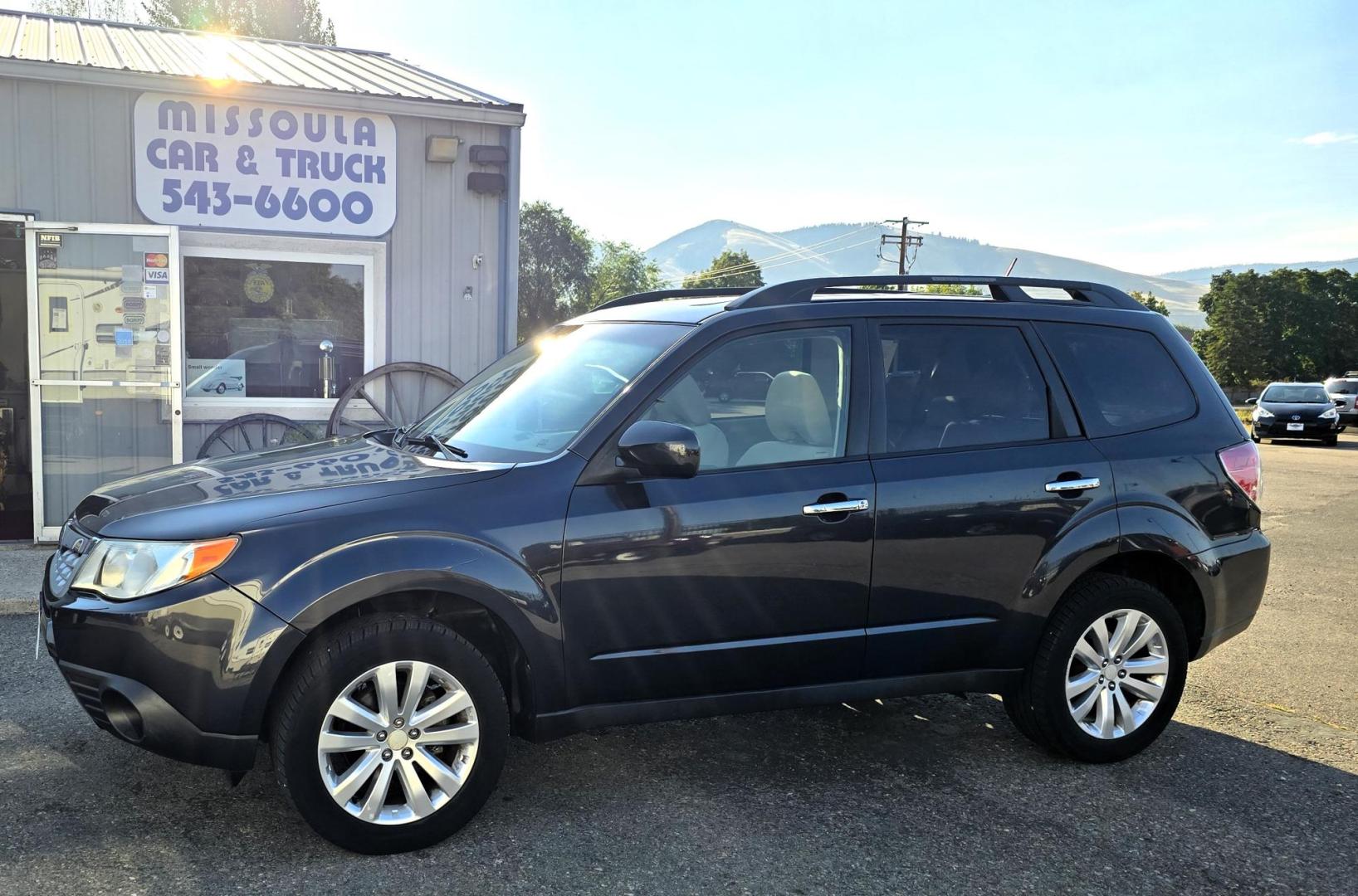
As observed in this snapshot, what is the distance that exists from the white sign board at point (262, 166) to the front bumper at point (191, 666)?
607cm

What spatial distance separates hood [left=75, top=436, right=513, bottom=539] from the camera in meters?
3.22

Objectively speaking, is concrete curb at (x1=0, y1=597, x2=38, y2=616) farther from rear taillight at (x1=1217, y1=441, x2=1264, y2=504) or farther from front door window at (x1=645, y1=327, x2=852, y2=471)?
rear taillight at (x1=1217, y1=441, x2=1264, y2=504)

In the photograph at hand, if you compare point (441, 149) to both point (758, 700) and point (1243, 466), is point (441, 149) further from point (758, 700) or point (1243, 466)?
point (1243, 466)

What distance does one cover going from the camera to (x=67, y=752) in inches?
158

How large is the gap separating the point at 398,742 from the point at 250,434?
6204 mm

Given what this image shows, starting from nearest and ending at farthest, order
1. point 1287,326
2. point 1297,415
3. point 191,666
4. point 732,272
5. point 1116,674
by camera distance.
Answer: point 191,666 → point 1116,674 → point 1297,415 → point 1287,326 → point 732,272

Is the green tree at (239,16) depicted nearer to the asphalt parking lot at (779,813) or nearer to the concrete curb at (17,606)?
the concrete curb at (17,606)

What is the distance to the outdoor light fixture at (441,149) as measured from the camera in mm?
8828

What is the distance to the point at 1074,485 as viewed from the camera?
4082 millimetres

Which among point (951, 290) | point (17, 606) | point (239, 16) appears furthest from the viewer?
point (239, 16)

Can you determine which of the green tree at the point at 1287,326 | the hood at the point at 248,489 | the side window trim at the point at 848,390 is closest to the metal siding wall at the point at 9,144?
the hood at the point at 248,489

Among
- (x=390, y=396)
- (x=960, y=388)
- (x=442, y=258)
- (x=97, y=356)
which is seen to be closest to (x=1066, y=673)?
(x=960, y=388)

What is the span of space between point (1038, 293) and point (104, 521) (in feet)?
12.4

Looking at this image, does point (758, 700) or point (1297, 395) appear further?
point (1297, 395)
